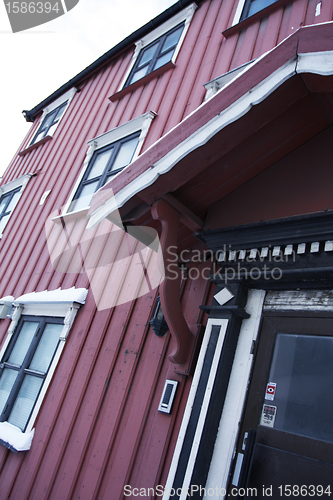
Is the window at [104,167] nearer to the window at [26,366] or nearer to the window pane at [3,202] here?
the window at [26,366]

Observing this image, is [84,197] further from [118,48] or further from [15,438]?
[118,48]

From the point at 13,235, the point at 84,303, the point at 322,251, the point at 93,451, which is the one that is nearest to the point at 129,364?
the point at 93,451

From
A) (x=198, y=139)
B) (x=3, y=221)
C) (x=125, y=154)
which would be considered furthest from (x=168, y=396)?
(x=3, y=221)

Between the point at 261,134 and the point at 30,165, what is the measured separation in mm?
7005

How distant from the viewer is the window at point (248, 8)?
508cm

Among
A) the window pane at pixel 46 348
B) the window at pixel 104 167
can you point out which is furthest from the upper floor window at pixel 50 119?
the window pane at pixel 46 348

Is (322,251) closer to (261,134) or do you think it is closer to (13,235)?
(261,134)

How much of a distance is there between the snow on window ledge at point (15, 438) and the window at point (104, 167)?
3253mm

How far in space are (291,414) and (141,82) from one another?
588cm

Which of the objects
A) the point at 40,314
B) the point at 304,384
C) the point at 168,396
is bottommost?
the point at 168,396

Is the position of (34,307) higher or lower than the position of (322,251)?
lower

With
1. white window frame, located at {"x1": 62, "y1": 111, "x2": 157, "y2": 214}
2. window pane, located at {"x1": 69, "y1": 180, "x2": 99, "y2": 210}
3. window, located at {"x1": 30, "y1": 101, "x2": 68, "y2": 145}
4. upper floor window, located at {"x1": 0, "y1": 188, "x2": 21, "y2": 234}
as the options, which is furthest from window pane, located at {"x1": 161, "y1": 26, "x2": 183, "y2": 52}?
upper floor window, located at {"x1": 0, "y1": 188, "x2": 21, "y2": 234}

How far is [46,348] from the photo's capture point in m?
4.46

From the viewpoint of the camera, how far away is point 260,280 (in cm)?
261
